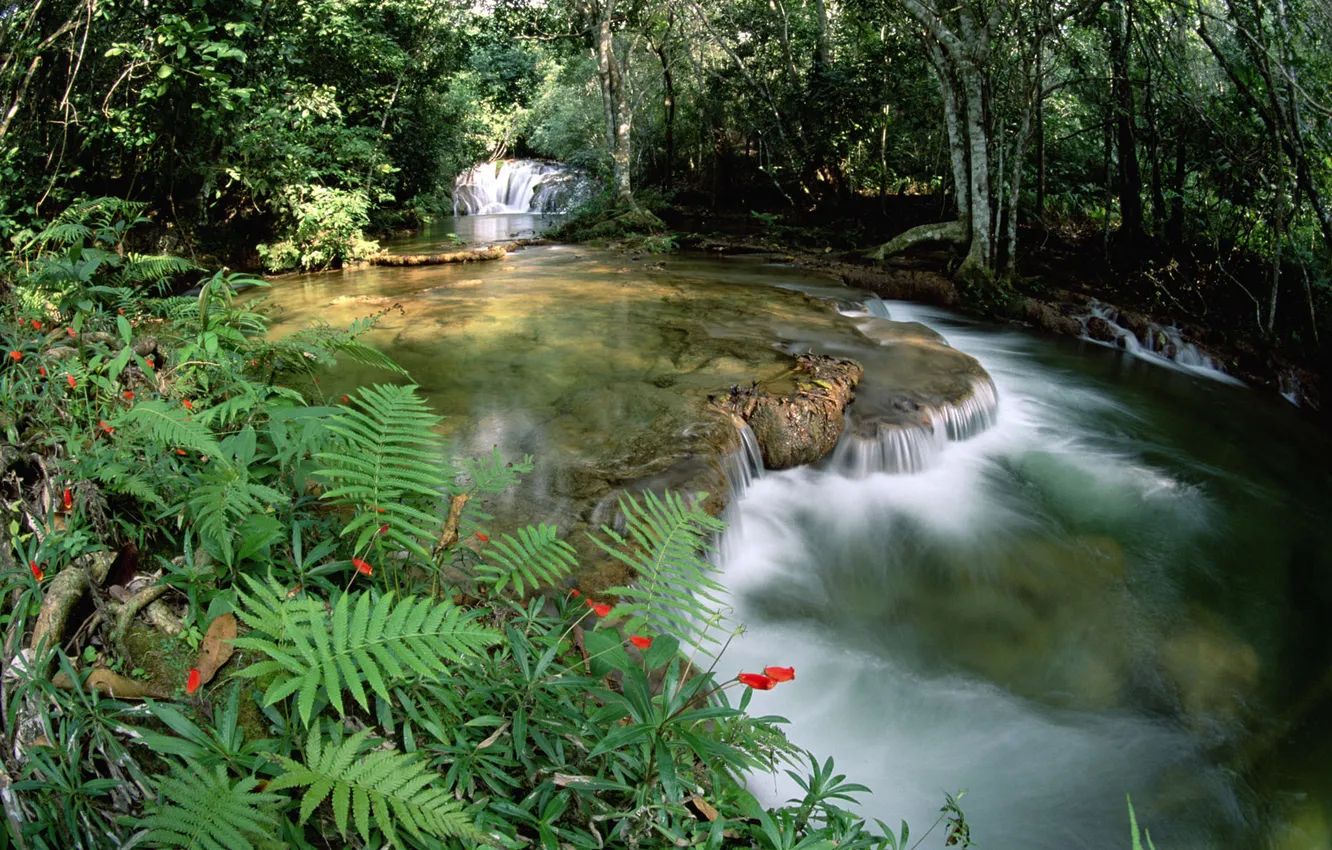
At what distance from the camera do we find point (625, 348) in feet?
22.7

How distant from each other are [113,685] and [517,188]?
26086mm

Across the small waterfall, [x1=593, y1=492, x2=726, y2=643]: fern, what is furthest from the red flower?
the small waterfall

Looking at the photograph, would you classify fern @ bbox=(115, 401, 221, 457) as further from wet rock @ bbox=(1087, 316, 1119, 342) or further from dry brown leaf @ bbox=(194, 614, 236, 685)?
wet rock @ bbox=(1087, 316, 1119, 342)

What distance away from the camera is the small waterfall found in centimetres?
557

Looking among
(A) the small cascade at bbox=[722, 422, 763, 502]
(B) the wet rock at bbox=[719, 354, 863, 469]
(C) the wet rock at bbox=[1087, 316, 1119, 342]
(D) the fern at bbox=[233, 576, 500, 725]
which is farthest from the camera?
(C) the wet rock at bbox=[1087, 316, 1119, 342]

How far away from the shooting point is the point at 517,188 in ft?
84.3

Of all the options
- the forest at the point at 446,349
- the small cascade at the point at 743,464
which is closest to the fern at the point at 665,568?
the forest at the point at 446,349

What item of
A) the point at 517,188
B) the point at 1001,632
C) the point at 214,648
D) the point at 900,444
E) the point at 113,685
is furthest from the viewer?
the point at 517,188

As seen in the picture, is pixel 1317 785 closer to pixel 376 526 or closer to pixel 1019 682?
pixel 1019 682

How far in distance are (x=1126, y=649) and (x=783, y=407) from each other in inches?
104

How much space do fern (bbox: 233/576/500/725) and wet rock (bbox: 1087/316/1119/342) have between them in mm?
9944

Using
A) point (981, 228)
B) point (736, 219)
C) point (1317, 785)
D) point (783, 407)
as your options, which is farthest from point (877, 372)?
point (736, 219)

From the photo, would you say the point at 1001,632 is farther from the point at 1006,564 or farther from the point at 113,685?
the point at 113,685

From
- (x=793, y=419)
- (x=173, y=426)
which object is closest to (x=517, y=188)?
(x=793, y=419)
